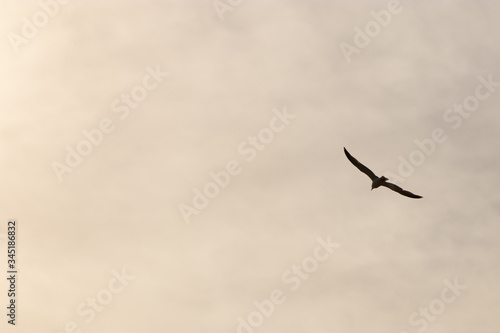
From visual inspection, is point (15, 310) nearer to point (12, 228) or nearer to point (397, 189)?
point (12, 228)

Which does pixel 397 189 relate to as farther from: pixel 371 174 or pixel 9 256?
pixel 9 256

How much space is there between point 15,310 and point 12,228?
26.6 feet

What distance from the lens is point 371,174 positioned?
64.8m

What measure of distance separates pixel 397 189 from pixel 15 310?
3978cm

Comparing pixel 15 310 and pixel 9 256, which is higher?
pixel 9 256

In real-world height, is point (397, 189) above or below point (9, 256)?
above

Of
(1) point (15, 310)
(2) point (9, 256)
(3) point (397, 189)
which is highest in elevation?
(3) point (397, 189)

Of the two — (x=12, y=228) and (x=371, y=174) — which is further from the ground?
(x=371, y=174)

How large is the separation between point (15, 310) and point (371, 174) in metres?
38.3

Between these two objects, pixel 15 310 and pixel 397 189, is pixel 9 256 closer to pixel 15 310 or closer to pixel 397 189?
pixel 15 310

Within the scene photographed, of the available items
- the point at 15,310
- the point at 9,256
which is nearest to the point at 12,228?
the point at 9,256

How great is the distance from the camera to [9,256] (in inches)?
3086

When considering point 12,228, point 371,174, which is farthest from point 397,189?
point 12,228

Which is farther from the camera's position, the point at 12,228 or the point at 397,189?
the point at 12,228
